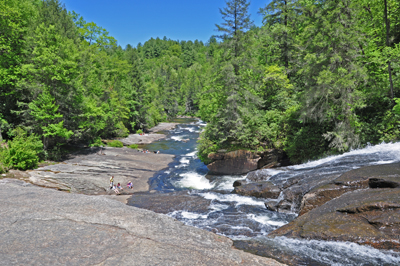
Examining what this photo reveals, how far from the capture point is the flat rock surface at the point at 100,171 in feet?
62.5

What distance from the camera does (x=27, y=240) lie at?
7.32 metres

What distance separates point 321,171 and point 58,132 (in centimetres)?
2384

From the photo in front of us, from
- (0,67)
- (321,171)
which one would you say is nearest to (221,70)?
(321,171)

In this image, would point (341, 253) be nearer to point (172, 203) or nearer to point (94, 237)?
point (94, 237)

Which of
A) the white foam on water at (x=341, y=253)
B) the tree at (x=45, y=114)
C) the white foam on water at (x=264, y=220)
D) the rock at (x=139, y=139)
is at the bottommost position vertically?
the white foam on water at (x=264, y=220)

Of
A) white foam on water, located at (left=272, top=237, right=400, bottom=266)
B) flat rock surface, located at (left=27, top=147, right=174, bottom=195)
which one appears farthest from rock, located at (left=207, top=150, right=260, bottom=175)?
white foam on water, located at (left=272, top=237, right=400, bottom=266)

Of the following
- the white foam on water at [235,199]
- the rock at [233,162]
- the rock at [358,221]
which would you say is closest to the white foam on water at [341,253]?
the rock at [358,221]

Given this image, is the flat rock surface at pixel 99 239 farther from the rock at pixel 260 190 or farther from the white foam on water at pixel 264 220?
the rock at pixel 260 190

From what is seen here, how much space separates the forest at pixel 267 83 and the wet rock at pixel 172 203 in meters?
9.37

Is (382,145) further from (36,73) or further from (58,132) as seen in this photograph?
(36,73)

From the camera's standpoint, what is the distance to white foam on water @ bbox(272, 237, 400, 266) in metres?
6.98

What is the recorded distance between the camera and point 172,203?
611 inches

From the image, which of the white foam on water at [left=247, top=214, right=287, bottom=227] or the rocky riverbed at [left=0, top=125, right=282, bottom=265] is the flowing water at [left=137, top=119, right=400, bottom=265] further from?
the rocky riverbed at [left=0, top=125, right=282, bottom=265]

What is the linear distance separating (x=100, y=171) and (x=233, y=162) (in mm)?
13045
